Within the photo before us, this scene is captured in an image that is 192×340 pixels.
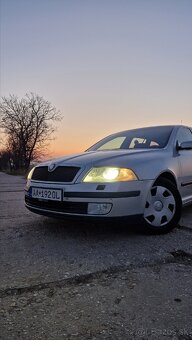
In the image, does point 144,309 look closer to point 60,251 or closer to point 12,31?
point 60,251

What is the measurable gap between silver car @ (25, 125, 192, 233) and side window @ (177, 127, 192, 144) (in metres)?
0.37

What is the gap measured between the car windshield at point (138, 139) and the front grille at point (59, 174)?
1398 mm

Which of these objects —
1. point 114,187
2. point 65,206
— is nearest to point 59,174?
point 65,206

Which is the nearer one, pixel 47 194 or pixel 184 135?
pixel 47 194

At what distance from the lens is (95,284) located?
102 inches

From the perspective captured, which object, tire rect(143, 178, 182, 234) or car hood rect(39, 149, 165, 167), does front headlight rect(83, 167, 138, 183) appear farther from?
tire rect(143, 178, 182, 234)

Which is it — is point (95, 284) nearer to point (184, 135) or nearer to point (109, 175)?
point (109, 175)

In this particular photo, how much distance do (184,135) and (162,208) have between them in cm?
165

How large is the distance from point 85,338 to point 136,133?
4078mm

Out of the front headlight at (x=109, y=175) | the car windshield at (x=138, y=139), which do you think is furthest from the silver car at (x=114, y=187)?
the car windshield at (x=138, y=139)

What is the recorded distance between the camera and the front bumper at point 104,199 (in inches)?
147

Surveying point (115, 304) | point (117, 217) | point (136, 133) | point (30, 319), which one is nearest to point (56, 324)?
point (30, 319)

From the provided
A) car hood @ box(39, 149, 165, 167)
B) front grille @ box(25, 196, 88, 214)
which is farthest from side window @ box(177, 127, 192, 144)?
front grille @ box(25, 196, 88, 214)

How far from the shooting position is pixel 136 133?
5605 mm
